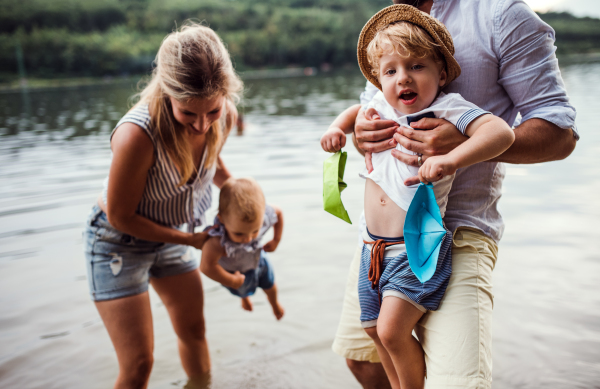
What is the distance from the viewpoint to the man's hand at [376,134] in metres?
1.85

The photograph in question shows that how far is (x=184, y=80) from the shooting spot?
2.30 metres

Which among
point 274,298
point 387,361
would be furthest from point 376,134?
point 274,298

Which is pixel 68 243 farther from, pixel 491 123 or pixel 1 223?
pixel 491 123

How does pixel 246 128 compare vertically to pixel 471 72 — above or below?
below

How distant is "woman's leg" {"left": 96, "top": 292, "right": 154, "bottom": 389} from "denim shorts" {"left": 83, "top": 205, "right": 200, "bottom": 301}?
57 millimetres

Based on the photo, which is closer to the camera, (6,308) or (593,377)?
(593,377)

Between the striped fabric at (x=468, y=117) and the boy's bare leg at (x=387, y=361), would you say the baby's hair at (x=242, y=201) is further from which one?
the striped fabric at (x=468, y=117)

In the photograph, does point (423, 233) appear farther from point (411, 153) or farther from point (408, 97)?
point (408, 97)

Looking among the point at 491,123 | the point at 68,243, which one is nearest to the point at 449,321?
the point at 491,123

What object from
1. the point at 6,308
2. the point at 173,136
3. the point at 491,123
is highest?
the point at 491,123

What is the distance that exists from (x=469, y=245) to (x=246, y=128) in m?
13.0

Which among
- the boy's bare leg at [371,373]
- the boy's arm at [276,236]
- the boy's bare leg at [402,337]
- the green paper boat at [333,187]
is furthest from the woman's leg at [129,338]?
the boy's bare leg at [402,337]

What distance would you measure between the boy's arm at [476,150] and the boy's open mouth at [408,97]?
0.27 metres

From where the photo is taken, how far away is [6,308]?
451 cm
